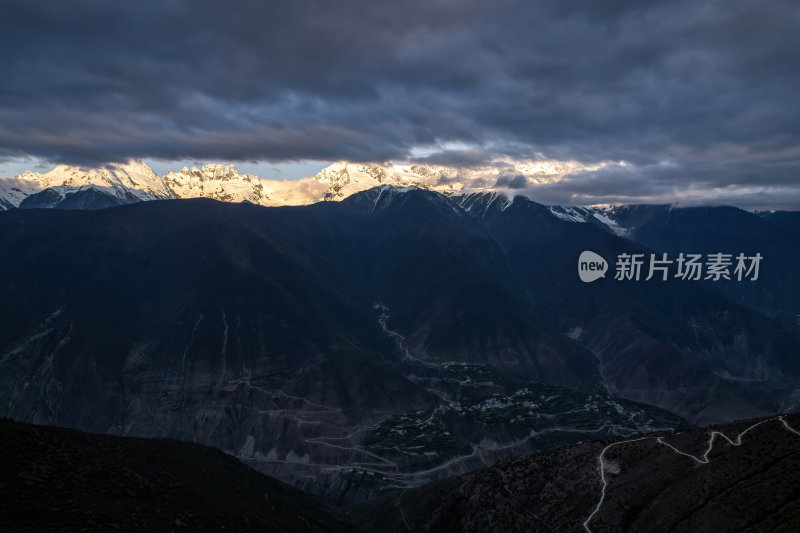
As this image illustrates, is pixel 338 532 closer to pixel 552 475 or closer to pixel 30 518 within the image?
pixel 552 475

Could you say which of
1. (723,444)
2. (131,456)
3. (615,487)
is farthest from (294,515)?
(723,444)

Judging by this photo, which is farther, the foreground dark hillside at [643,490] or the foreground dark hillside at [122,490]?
the foreground dark hillside at [643,490]

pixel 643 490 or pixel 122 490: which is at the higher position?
pixel 643 490

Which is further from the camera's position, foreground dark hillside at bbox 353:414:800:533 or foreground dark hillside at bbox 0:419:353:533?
foreground dark hillside at bbox 353:414:800:533

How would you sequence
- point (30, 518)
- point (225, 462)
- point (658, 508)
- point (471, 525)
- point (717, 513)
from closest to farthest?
point (30, 518)
point (717, 513)
point (658, 508)
point (471, 525)
point (225, 462)
